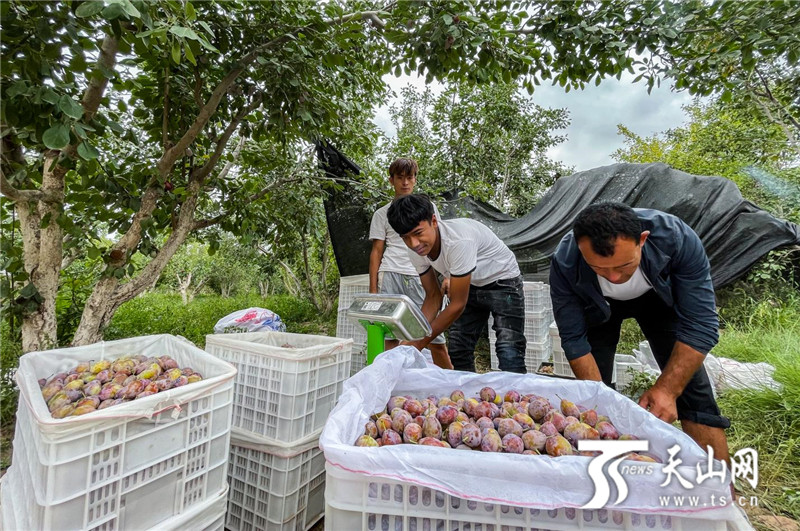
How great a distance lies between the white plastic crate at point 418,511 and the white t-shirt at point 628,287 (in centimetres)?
95

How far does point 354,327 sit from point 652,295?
2123 millimetres

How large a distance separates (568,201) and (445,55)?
3327 millimetres

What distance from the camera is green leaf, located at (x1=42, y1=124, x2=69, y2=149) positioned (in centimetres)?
114

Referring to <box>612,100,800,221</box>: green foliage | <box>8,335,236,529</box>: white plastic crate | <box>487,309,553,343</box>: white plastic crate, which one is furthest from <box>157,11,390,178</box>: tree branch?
<box>612,100,800,221</box>: green foliage

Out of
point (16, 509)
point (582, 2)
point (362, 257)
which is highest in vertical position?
point (582, 2)

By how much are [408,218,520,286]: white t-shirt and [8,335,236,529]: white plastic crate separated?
1025 millimetres

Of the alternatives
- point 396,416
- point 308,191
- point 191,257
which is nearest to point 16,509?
point 396,416

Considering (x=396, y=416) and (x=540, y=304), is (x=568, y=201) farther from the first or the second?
(x=396, y=416)

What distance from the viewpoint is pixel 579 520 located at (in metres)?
0.57

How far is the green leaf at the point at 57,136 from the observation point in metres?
1.14

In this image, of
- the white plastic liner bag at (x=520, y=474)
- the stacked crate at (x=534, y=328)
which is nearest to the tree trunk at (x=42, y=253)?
the white plastic liner bag at (x=520, y=474)

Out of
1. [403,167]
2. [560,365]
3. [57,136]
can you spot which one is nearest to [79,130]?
[57,136]

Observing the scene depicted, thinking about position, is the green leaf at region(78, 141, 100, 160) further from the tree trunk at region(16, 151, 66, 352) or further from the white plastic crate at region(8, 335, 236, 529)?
the white plastic crate at region(8, 335, 236, 529)

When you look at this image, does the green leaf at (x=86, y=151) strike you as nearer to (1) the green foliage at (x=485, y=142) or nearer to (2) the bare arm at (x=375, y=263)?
(2) the bare arm at (x=375, y=263)
